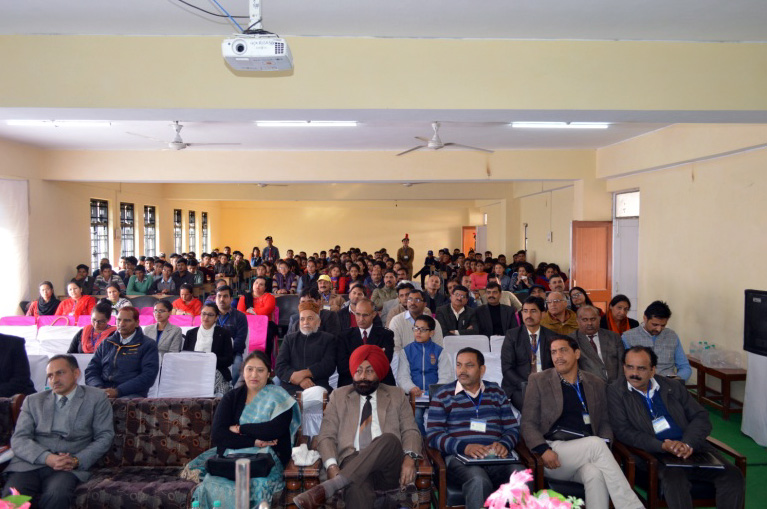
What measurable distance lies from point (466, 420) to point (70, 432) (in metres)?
2.54

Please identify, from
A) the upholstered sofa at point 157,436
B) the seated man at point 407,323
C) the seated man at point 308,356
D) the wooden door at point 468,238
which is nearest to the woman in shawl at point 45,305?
the seated man at point 308,356

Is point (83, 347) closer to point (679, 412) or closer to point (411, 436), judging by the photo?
point (411, 436)

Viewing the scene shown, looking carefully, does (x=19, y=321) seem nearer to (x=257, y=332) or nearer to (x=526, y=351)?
(x=257, y=332)

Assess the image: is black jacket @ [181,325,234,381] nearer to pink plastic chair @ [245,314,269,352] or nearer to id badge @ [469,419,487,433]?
pink plastic chair @ [245,314,269,352]

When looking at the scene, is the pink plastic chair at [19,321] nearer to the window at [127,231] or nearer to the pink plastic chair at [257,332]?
the pink plastic chair at [257,332]

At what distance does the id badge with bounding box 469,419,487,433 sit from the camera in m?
3.91

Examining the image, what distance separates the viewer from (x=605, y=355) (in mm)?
5270

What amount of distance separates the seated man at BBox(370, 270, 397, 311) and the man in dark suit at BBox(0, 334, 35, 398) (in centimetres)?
470

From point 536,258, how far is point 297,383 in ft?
32.8

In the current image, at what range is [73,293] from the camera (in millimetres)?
8023

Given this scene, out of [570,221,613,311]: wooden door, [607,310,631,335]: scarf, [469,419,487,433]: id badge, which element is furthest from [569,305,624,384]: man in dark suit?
[570,221,613,311]: wooden door

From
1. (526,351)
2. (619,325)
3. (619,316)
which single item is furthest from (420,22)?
(619,325)

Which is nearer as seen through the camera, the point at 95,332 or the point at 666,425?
the point at 666,425

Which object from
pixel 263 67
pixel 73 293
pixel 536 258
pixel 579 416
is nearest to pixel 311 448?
pixel 579 416
